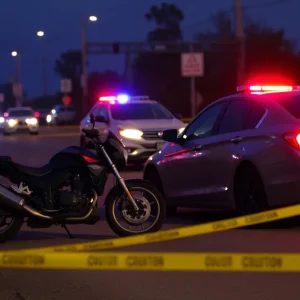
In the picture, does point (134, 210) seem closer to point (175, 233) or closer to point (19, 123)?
point (175, 233)

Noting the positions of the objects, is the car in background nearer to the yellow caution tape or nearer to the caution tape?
the yellow caution tape

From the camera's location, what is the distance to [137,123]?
21.0 meters

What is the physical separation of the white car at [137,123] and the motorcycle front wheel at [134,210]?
1033cm

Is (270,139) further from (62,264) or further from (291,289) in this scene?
(62,264)

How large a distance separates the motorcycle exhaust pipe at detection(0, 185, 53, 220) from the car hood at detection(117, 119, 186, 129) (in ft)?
37.4

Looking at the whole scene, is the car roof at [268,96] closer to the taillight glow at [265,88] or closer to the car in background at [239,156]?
the car in background at [239,156]

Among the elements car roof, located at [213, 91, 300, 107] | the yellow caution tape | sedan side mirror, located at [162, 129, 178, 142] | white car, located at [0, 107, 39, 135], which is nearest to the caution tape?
the yellow caution tape

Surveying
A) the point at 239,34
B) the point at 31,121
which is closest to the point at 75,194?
the point at 239,34

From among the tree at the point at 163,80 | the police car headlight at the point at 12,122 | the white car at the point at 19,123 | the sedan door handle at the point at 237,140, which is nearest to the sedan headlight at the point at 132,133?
the sedan door handle at the point at 237,140

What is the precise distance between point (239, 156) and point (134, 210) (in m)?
1.46

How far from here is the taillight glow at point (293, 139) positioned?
9.59 meters

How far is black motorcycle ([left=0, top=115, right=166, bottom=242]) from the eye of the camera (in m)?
9.39

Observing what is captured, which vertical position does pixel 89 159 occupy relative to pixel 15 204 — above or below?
above

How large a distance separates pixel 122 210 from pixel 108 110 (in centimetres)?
1264
